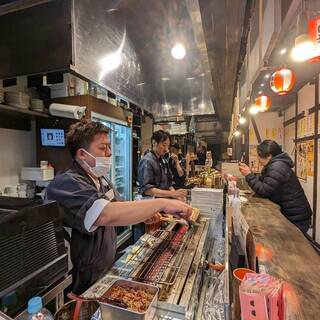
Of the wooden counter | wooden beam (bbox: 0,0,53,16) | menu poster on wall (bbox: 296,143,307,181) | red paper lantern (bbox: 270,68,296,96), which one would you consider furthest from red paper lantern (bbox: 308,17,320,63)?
menu poster on wall (bbox: 296,143,307,181)

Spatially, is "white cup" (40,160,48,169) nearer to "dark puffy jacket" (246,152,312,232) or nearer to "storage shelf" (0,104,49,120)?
"storage shelf" (0,104,49,120)

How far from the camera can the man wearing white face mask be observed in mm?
1239

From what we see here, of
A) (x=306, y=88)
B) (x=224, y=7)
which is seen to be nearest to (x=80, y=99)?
(x=224, y=7)

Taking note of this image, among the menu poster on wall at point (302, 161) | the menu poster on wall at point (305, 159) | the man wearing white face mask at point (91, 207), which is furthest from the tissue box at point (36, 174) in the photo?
the menu poster on wall at point (302, 161)

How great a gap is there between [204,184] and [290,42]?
83.1 inches

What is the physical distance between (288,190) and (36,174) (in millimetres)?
3057

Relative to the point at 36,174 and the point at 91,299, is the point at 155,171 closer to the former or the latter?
the point at 36,174

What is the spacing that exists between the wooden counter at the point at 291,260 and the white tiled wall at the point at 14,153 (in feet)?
9.02

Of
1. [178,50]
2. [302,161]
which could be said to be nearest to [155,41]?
[178,50]

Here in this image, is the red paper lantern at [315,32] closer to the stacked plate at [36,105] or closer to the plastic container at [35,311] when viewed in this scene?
the plastic container at [35,311]

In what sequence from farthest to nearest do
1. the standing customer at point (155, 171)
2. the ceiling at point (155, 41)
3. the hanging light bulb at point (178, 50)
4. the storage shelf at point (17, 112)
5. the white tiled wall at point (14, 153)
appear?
the hanging light bulb at point (178, 50) < the standing customer at point (155, 171) < the white tiled wall at point (14, 153) < the storage shelf at point (17, 112) < the ceiling at point (155, 41)

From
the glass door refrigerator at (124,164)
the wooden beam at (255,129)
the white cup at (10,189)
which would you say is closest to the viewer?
the white cup at (10,189)

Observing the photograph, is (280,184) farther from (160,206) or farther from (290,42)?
(160,206)

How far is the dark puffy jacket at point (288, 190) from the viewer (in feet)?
9.12
